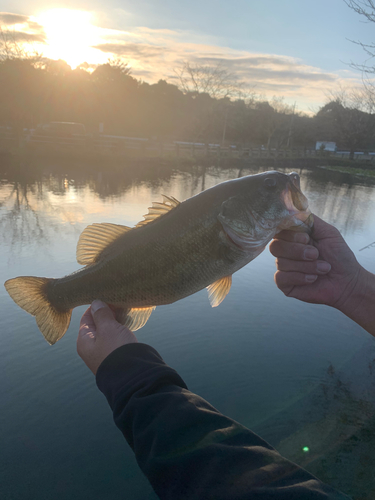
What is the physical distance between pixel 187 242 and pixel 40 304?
4.00 feet

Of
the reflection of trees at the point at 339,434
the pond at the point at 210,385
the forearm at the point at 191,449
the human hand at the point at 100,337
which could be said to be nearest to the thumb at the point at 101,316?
the human hand at the point at 100,337

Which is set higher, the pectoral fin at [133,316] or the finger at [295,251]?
the finger at [295,251]

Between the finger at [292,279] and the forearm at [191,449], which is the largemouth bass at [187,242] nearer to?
the finger at [292,279]

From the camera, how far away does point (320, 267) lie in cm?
255

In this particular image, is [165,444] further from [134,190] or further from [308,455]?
[134,190]

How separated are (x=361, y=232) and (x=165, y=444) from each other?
11236mm

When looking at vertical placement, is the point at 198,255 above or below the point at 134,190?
above

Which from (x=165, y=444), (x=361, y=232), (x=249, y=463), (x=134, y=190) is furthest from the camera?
(x=134, y=190)

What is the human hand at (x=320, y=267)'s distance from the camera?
255 centimetres

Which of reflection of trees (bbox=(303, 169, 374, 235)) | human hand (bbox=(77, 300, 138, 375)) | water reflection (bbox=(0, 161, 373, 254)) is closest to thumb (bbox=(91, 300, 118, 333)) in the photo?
human hand (bbox=(77, 300, 138, 375))

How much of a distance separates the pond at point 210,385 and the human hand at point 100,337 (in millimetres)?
1482

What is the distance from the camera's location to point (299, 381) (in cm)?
422

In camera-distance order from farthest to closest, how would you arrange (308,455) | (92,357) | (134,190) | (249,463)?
(134,190)
(308,455)
(92,357)
(249,463)

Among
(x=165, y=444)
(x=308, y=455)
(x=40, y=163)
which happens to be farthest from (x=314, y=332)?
(x=40, y=163)
